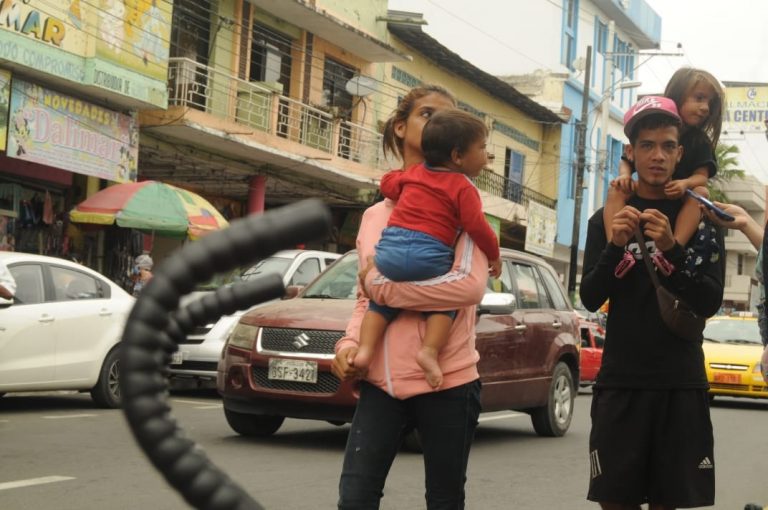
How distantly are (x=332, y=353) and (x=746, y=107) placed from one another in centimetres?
6051

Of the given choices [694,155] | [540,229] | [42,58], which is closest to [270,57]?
[42,58]

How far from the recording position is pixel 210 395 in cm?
1489

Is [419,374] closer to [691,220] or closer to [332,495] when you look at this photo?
[691,220]

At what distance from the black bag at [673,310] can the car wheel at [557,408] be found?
7.53 metres

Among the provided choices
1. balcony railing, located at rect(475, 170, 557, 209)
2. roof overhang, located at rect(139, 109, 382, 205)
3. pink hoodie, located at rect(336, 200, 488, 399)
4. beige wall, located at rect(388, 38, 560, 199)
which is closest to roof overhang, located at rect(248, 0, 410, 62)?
beige wall, located at rect(388, 38, 560, 199)

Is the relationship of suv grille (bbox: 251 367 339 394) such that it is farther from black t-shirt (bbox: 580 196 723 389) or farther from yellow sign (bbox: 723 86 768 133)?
yellow sign (bbox: 723 86 768 133)

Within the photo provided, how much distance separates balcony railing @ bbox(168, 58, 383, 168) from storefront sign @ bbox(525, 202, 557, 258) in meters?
9.49

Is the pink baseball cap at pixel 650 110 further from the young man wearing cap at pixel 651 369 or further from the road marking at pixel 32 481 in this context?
the road marking at pixel 32 481

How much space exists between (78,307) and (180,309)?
37.5 feet

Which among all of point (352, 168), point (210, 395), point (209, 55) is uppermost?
point (209, 55)

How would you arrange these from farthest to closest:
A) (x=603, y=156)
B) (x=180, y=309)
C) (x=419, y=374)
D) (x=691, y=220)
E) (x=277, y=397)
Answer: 1. (x=603, y=156)
2. (x=277, y=397)
3. (x=691, y=220)
4. (x=419, y=374)
5. (x=180, y=309)

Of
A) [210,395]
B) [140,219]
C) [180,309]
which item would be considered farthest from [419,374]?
[140,219]

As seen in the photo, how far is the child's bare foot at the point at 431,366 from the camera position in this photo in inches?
131

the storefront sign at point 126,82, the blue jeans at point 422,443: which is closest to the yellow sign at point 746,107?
the storefront sign at point 126,82
